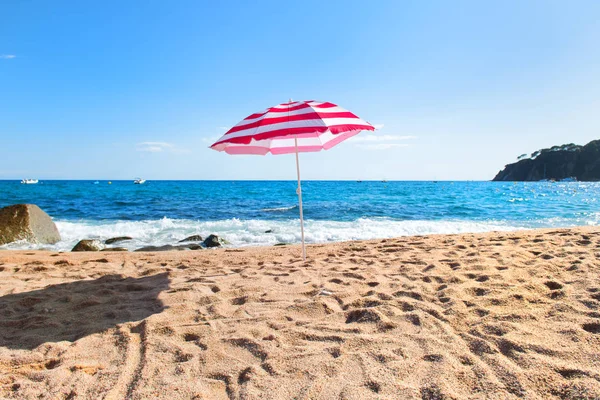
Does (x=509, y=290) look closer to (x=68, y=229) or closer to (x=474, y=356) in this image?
(x=474, y=356)

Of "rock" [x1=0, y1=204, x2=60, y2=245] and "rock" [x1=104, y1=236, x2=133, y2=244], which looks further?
"rock" [x1=104, y1=236, x2=133, y2=244]

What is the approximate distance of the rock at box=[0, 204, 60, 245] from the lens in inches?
411

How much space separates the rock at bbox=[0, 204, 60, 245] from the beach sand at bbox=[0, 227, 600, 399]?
6500mm

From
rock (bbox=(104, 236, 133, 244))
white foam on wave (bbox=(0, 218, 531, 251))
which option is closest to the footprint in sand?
white foam on wave (bbox=(0, 218, 531, 251))

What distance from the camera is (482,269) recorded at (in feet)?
15.3

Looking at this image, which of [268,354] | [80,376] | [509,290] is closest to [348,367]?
[268,354]

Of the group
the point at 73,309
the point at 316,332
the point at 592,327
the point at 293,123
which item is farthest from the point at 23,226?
the point at 592,327

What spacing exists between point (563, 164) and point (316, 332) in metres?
123

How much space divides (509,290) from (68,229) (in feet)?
51.3

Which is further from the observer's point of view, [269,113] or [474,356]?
[269,113]

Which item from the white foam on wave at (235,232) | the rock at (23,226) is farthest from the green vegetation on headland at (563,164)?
the rock at (23,226)

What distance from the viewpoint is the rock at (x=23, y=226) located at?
34.3 ft

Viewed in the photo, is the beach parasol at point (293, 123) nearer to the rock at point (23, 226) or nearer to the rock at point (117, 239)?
the rock at point (117, 239)

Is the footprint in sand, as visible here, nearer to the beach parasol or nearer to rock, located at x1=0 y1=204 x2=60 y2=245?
the beach parasol
